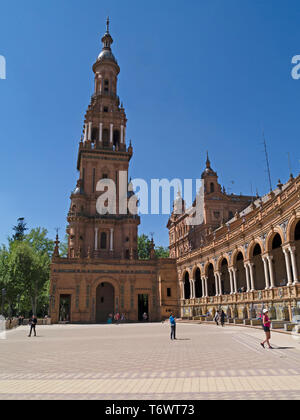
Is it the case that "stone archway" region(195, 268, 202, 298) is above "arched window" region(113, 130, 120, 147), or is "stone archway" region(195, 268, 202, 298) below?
below

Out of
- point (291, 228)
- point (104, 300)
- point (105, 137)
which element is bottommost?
point (104, 300)

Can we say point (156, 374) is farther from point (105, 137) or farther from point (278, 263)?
point (105, 137)

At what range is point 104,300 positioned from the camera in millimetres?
51875

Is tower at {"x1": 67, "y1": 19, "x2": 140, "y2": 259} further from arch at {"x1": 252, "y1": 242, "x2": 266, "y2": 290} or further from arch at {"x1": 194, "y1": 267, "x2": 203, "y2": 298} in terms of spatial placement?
arch at {"x1": 252, "y1": 242, "x2": 266, "y2": 290}

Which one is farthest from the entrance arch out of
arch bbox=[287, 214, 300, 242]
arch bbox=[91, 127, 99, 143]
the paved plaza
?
the paved plaza

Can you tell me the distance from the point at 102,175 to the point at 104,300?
22295 mm

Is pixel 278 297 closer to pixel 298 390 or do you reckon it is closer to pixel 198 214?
pixel 298 390

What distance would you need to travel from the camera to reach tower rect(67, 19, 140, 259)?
5578cm

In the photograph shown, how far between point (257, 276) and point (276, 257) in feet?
15.0

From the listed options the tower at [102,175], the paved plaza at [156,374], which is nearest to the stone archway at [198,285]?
the tower at [102,175]

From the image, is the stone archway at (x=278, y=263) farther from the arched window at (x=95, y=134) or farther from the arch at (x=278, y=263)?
the arched window at (x=95, y=134)

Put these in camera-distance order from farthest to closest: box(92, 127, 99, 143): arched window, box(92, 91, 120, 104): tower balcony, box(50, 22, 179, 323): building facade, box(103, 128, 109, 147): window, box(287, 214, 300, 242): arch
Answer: box(92, 91, 120, 104): tower balcony < box(92, 127, 99, 143): arched window < box(103, 128, 109, 147): window < box(50, 22, 179, 323): building facade < box(287, 214, 300, 242): arch

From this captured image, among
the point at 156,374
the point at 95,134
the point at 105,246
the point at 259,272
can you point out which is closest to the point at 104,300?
the point at 105,246

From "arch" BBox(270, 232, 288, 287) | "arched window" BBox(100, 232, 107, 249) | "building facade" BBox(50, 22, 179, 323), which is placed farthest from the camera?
"arched window" BBox(100, 232, 107, 249)
